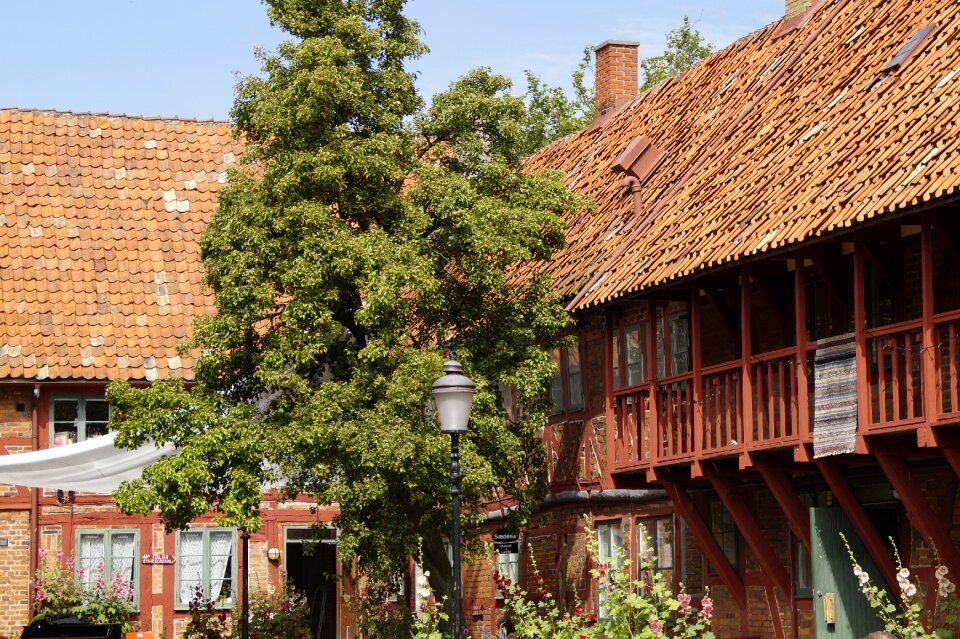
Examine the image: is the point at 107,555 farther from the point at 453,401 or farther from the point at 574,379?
the point at 453,401

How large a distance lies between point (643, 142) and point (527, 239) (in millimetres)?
4077

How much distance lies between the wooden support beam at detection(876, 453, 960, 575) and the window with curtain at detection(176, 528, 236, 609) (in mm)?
14466

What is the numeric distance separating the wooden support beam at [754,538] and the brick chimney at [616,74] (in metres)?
11.6

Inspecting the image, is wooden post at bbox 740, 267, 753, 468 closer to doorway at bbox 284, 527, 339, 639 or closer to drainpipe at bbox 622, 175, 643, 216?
drainpipe at bbox 622, 175, 643, 216

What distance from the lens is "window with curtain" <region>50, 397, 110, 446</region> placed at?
2797 centimetres

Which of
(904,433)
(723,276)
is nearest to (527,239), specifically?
(723,276)

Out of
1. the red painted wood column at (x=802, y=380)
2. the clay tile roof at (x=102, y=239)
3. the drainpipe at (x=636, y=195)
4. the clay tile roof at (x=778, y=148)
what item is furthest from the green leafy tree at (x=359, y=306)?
the clay tile roof at (x=102, y=239)

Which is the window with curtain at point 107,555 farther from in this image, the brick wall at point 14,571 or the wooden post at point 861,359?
the wooden post at point 861,359

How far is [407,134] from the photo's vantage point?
67.5 ft

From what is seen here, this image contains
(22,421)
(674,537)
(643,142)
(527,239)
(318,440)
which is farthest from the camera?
(22,421)

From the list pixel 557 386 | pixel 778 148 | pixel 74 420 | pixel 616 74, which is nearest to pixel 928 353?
pixel 778 148

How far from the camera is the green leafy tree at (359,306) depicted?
19.2 m

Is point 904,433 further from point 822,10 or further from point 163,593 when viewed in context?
point 163,593

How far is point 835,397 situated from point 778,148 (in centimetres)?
447
